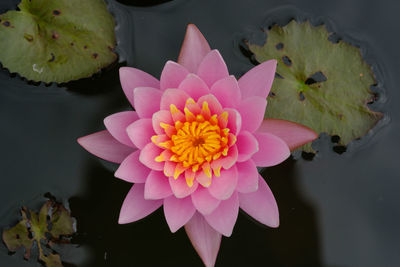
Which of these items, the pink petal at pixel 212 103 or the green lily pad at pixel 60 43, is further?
the green lily pad at pixel 60 43

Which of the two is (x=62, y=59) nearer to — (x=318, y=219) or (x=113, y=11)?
(x=113, y=11)

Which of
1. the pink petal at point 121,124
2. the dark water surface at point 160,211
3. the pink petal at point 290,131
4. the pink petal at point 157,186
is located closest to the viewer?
the pink petal at point 157,186

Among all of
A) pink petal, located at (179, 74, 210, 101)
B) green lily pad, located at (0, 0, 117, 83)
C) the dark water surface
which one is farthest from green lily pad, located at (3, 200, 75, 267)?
pink petal, located at (179, 74, 210, 101)

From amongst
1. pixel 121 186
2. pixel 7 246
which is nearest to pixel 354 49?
pixel 121 186

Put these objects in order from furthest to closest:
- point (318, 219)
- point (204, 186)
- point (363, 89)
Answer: point (318, 219) < point (363, 89) < point (204, 186)

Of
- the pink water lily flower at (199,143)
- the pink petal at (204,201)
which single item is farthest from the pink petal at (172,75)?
the pink petal at (204,201)

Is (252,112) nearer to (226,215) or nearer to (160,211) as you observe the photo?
(226,215)

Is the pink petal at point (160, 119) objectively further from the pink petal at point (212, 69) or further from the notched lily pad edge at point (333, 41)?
the notched lily pad edge at point (333, 41)
